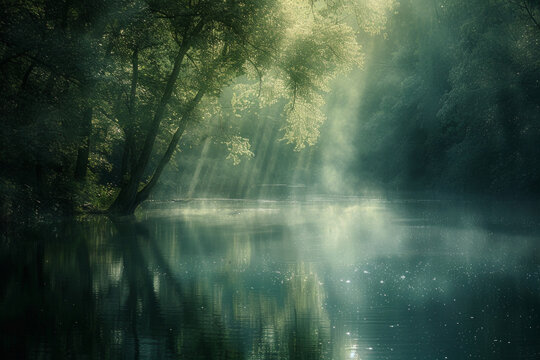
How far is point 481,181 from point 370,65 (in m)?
30.1

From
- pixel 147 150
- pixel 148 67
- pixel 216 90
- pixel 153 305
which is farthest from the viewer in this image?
pixel 148 67

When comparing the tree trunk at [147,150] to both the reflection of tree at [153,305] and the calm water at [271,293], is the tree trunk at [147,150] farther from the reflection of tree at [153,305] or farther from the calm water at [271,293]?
the reflection of tree at [153,305]

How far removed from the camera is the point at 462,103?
41625mm

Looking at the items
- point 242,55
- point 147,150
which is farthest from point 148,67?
point 242,55

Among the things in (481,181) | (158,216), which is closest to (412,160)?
(481,181)

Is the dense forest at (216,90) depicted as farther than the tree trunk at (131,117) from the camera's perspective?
No

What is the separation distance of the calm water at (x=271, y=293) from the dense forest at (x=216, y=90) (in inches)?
143

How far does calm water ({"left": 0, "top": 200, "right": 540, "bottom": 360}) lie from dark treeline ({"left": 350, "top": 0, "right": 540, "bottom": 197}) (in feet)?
47.8

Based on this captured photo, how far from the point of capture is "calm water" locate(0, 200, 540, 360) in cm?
904

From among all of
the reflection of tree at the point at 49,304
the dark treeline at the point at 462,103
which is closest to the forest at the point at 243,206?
the reflection of tree at the point at 49,304

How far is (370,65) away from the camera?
242 feet

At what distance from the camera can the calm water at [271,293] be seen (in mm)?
9039

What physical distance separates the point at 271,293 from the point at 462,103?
103 feet

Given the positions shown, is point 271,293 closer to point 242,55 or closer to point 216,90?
point 242,55
